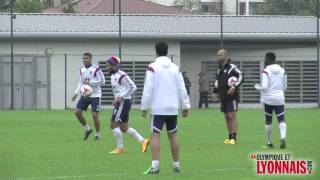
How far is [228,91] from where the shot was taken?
56.1 ft

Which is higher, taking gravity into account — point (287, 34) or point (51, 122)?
point (287, 34)

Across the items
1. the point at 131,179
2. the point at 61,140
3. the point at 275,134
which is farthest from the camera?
the point at 275,134

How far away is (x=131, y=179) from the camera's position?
37.0 feet

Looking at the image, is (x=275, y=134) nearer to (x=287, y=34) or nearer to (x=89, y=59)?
(x=89, y=59)

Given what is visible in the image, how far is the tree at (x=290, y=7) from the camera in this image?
151 ft

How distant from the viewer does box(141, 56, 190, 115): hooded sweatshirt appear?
1185cm

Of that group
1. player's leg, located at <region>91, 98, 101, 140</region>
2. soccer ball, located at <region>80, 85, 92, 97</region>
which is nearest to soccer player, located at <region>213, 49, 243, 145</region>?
player's leg, located at <region>91, 98, 101, 140</region>

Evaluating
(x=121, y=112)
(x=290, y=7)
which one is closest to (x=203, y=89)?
(x=290, y=7)

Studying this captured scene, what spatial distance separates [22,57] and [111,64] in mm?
23570

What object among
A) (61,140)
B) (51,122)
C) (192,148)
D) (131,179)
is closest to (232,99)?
(192,148)

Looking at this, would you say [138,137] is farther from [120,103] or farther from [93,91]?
[93,91]

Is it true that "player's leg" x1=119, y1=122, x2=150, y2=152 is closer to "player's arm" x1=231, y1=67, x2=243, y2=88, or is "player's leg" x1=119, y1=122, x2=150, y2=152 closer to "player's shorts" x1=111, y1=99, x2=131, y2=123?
"player's shorts" x1=111, y1=99, x2=131, y2=123

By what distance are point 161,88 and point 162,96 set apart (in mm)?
121

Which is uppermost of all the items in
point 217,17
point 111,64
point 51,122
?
point 217,17
